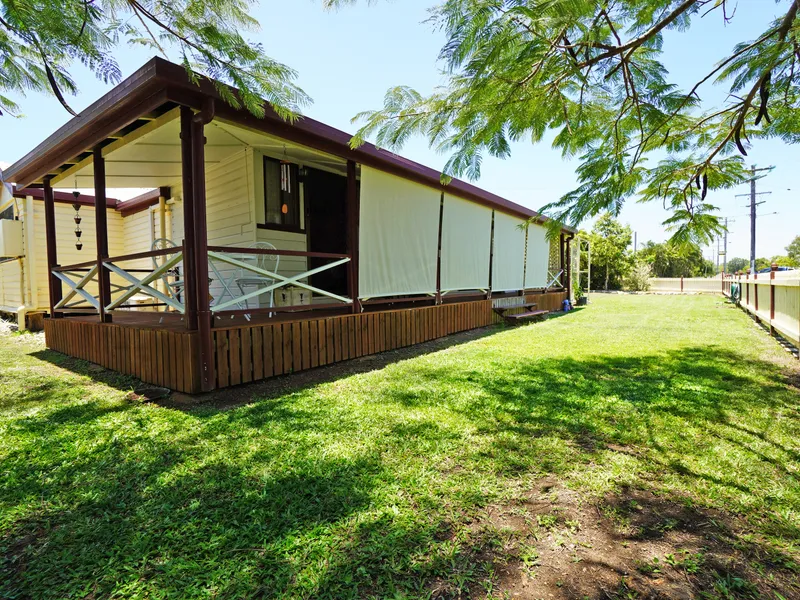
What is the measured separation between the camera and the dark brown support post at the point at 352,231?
531cm

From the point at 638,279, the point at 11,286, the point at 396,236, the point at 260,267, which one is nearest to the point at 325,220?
the point at 396,236

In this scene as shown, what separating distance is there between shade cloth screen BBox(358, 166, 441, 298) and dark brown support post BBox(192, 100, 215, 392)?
88.5 inches

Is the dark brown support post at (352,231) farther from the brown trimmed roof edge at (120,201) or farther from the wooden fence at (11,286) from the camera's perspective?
the wooden fence at (11,286)

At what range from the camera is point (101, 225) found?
15.6 ft

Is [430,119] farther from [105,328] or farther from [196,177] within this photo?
[105,328]

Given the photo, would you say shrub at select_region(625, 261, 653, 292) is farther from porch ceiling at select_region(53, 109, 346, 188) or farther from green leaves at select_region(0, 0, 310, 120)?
green leaves at select_region(0, 0, 310, 120)

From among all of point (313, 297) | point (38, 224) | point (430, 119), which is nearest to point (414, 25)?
point (430, 119)

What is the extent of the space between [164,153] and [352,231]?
8.99 ft

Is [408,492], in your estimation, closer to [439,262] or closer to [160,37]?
[160,37]

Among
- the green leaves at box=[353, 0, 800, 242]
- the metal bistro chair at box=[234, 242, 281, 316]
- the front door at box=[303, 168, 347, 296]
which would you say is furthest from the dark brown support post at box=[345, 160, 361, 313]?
the green leaves at box=[353, 0, 800, 242]

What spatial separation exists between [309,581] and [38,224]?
10.6 metres

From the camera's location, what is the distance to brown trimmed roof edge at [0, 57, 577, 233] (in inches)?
136

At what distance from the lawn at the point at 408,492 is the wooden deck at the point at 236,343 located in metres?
0.36

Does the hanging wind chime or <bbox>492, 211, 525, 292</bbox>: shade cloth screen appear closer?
the hanging wind chime
